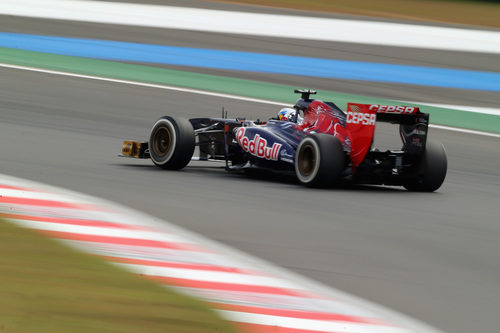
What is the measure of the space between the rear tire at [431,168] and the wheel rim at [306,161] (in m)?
1.09

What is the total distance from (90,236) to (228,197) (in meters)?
2.42

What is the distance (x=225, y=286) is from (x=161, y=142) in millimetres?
5286

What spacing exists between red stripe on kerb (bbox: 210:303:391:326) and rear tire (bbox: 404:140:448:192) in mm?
4957

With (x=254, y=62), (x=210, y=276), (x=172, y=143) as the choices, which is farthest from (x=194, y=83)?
(x=210, y=276)

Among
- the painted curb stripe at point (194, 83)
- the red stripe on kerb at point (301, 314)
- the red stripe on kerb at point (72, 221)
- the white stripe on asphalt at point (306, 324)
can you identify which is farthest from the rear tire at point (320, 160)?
the painted curb stripe at point (194, 83)

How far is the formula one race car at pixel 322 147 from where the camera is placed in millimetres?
9297

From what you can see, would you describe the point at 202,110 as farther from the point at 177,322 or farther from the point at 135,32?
the point at 177,322

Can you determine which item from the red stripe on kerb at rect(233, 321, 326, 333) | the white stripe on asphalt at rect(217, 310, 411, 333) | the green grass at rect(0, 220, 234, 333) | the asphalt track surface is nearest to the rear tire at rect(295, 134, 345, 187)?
the asphalt track surface

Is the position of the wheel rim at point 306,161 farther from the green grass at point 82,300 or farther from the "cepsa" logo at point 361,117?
the green grass at point 82,300

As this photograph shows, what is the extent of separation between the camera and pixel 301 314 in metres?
4.96

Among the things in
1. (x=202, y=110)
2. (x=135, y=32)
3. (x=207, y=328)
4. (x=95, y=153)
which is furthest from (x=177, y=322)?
(x=135, y=32)

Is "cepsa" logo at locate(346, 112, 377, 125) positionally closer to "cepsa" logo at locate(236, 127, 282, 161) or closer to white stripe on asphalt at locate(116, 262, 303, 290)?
"cepsa" logo at locate(236, 127, 282, 161)

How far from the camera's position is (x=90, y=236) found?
6.50m

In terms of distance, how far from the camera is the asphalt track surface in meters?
5.77
